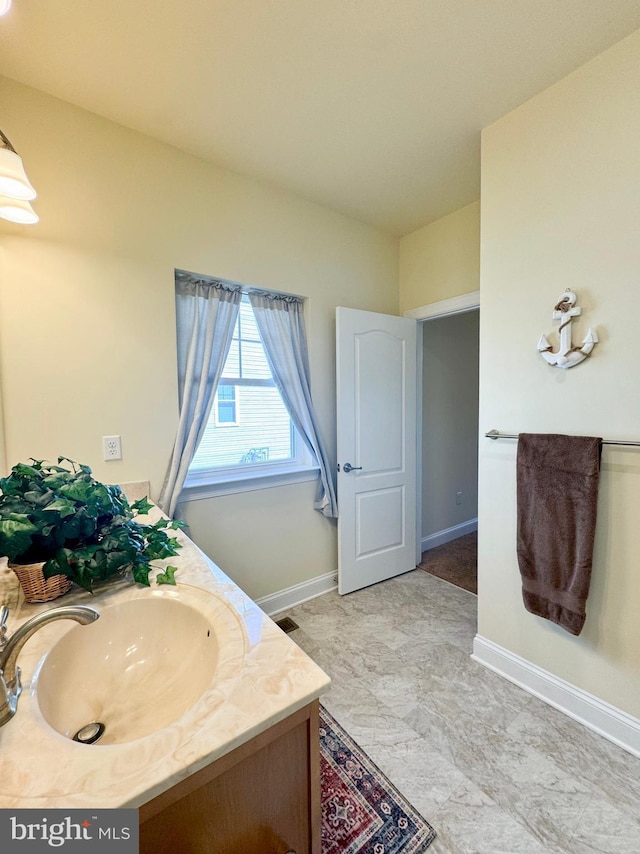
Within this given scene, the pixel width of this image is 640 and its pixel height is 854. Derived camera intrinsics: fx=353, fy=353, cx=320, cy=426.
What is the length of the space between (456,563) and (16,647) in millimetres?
3052

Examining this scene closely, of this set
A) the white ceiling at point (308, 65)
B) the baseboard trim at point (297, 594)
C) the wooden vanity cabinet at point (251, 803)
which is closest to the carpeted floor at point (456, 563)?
the baseboard trim at point (297, 594)

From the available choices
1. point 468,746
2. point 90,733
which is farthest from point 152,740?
point 468,746

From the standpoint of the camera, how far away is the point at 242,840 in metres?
0.61

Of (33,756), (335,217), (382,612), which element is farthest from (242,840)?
(335,217)

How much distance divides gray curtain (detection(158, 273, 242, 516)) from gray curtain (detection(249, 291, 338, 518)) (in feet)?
0.91

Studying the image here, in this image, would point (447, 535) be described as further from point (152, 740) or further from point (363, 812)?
point (152, 740)

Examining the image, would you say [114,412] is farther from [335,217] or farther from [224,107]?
[335,217]

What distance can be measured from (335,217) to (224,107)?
3.35 ft

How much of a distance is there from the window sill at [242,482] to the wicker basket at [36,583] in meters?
0.97

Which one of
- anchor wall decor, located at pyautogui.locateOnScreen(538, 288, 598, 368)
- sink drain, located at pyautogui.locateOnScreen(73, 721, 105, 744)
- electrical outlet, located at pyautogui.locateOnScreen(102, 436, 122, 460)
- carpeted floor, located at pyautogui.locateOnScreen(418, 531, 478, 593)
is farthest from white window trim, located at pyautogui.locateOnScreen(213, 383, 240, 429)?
carpeted floor, located at pyautogui.locateOnScreen(418, 531, 478, 593)

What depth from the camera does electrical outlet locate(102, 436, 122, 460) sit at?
171cm

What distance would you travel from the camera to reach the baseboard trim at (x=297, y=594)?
2.31m

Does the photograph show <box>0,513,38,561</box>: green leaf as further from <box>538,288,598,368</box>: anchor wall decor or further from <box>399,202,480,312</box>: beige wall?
<box>399,202,480,312</box>: beige wall

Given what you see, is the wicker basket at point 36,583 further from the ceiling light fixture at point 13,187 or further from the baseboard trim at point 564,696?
the baseboard trim at point 564,696
